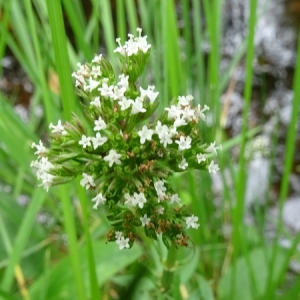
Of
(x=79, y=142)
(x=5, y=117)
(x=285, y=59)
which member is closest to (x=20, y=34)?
(x=5, y=117)

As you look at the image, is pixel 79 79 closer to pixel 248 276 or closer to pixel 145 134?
pixel 145 134

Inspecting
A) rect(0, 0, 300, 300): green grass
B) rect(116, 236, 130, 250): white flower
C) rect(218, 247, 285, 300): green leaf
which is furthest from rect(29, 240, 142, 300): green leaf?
rect(116, 236, 130, 250): white flower

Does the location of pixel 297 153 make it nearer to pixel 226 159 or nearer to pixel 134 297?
pixel 226 159

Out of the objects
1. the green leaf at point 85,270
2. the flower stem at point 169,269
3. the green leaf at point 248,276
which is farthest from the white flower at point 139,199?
the green leaf at point 248,276

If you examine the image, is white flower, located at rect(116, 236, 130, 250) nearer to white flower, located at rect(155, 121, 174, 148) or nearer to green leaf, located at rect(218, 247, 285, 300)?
white flower, located at rect(155, 121, 174, 148)

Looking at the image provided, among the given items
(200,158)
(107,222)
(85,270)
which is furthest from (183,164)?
(85,270)

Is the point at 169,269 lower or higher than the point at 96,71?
lower

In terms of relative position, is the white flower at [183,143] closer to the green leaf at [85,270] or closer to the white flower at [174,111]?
the white flower at [174,111]
